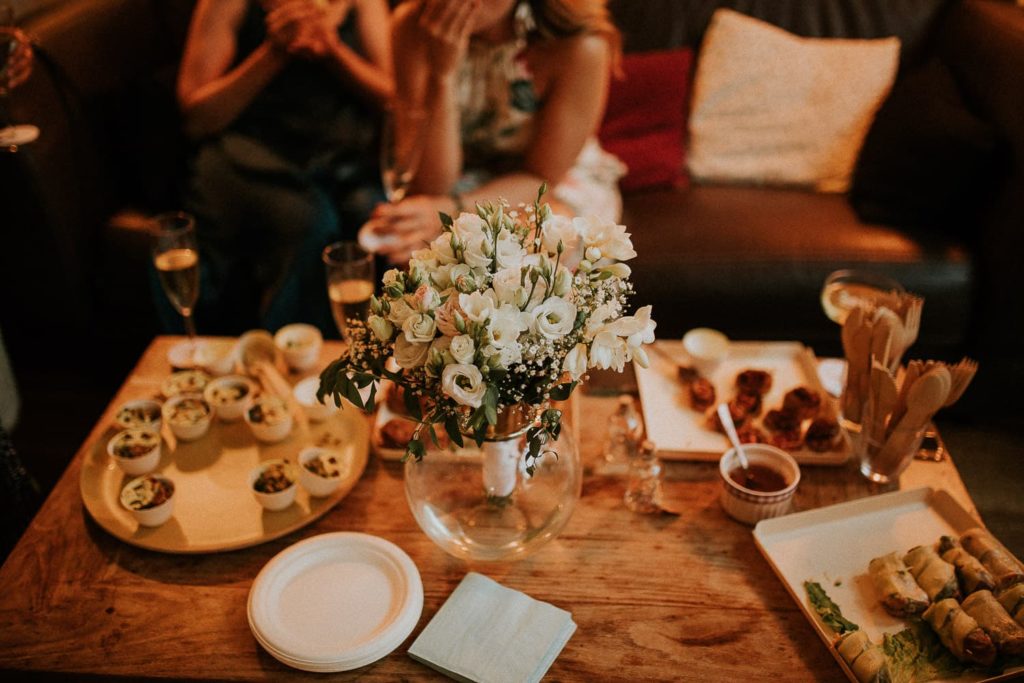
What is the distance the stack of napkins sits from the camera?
3.62ft

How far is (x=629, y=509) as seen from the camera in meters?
1.38

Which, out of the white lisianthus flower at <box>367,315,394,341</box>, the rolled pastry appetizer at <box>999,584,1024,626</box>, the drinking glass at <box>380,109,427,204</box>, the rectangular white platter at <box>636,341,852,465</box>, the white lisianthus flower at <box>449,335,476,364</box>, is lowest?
the rectangular white platter at <box>636,341,852,465</box>

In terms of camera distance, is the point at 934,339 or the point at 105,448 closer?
the point at 105,448

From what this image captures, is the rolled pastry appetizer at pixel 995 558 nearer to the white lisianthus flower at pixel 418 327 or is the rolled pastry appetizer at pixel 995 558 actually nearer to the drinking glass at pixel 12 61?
the white lisianthus flower at pixel 418 327

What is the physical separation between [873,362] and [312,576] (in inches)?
37.3

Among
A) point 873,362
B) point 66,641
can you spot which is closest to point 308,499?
point 66,641

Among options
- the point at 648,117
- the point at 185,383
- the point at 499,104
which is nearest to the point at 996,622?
the point at 185,383

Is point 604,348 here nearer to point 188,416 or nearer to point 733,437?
point 733,437

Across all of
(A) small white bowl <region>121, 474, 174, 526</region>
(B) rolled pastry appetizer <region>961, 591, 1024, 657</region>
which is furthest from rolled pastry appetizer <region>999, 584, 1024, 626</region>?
(A) small white bowl <region>121, 474, 174, 526</region>

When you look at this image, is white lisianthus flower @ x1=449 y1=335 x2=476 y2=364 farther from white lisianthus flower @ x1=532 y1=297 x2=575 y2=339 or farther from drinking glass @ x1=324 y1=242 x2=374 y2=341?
drinking glass @ x1=324 y1=242 x2=374 y2=341

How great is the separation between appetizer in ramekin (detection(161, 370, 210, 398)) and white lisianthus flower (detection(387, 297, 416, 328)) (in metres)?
0.74

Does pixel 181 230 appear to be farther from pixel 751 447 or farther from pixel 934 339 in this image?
pixel 934 339

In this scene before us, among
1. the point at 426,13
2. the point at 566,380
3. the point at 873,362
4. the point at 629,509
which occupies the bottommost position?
the point at 629,509

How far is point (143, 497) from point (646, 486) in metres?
0.81
